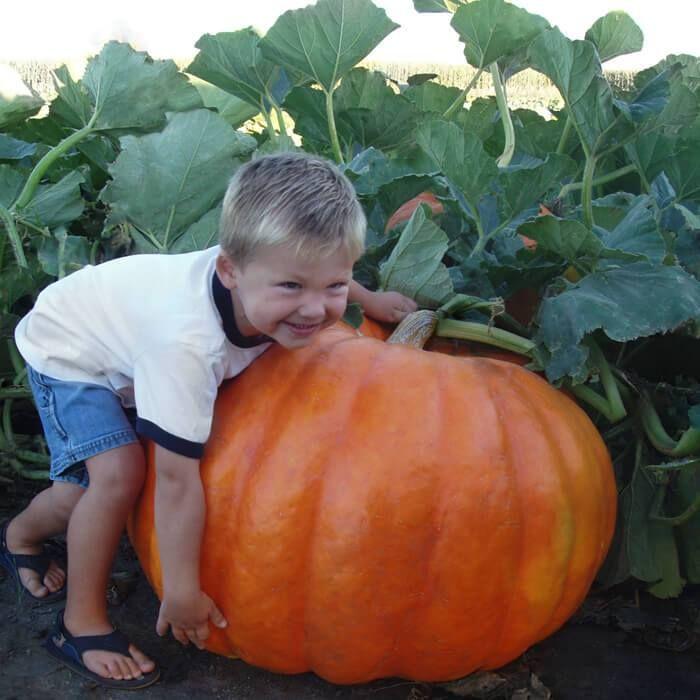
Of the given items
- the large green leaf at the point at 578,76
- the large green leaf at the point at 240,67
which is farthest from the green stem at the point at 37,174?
the large green leaf at the point at 578,76

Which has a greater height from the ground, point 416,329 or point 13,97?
point 13,97

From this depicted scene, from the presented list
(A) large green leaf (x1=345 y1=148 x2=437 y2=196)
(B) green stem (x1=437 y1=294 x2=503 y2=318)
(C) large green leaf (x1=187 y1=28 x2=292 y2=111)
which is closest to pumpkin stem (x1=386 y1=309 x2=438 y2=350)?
(B) green stem (x1=437 y1=294 x2=503 y2=318)


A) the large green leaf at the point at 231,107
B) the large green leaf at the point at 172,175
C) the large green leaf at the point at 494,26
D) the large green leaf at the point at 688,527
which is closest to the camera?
the large green leaf at the point at 688,527

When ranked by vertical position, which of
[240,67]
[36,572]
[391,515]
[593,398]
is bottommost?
[36,572]

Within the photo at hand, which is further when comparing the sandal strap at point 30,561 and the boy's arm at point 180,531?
the sandal strap at point 30,561

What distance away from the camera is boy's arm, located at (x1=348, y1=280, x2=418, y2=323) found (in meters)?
1.86

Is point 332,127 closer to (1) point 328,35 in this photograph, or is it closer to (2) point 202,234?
(1) point 328,35

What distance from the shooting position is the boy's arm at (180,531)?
61.1 inches

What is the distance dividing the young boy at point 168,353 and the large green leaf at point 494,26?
78 cm

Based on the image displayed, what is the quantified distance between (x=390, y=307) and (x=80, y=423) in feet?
2.05

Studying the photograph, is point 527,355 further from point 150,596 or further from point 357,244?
point 150,596

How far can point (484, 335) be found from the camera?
1782mm

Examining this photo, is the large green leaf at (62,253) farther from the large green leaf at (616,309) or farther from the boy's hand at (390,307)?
the large green leaf at (616,309)

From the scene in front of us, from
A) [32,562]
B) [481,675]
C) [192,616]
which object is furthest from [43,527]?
[481,675]
